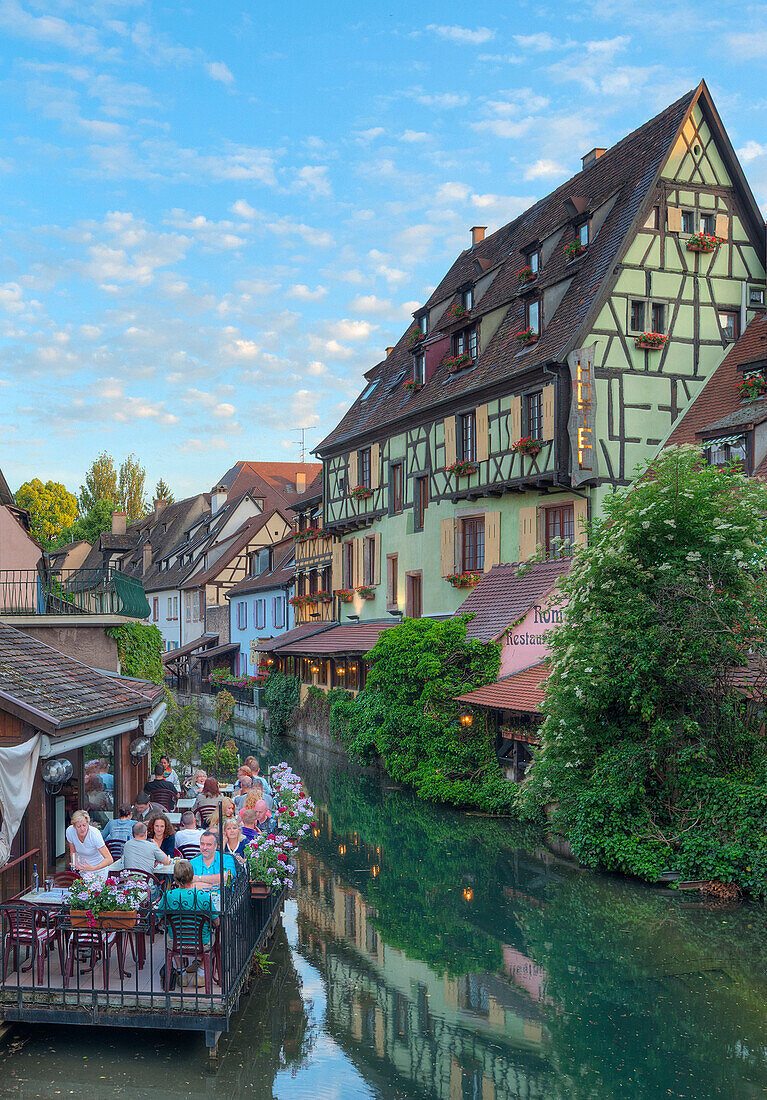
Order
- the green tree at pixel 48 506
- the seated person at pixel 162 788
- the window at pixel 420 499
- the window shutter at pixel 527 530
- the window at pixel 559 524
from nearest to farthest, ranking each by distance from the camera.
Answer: the seated person at pixel 162 788, the window at pixel 559 524, the window shutter at pixel 527 530, the window at pixel 420 499, the green tree at pixel 48 506

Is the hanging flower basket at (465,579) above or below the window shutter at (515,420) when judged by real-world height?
below

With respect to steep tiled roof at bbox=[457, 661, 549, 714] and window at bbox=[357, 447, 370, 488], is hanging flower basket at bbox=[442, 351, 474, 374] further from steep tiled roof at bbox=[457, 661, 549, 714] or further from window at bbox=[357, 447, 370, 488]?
steep tiled roof at bbox=[457, 661, 549, 714]

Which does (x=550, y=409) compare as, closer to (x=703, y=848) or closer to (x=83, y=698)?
(x=703, y=848)

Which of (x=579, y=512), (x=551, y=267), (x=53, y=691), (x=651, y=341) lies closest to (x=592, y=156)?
(x=551, y=267)

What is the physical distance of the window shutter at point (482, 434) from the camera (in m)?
26.4

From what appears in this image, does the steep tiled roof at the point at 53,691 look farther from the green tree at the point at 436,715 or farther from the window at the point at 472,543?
the window at the point at 472,543

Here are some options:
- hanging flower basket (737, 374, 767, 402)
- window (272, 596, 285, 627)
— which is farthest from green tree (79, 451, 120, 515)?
hanging flower basket (737, 374, 767, 402)

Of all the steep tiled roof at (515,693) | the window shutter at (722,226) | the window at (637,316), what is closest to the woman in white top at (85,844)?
the steep tiled roof at (515,693)

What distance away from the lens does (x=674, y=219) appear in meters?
24.7

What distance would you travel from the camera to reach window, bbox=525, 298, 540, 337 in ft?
85.4

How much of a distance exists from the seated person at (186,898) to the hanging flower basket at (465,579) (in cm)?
1846

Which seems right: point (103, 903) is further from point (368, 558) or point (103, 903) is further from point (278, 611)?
point (278, 611)

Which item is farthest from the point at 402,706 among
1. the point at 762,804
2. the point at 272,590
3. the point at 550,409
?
the point at 272,590

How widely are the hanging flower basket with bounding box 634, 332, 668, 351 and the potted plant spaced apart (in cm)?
1902
